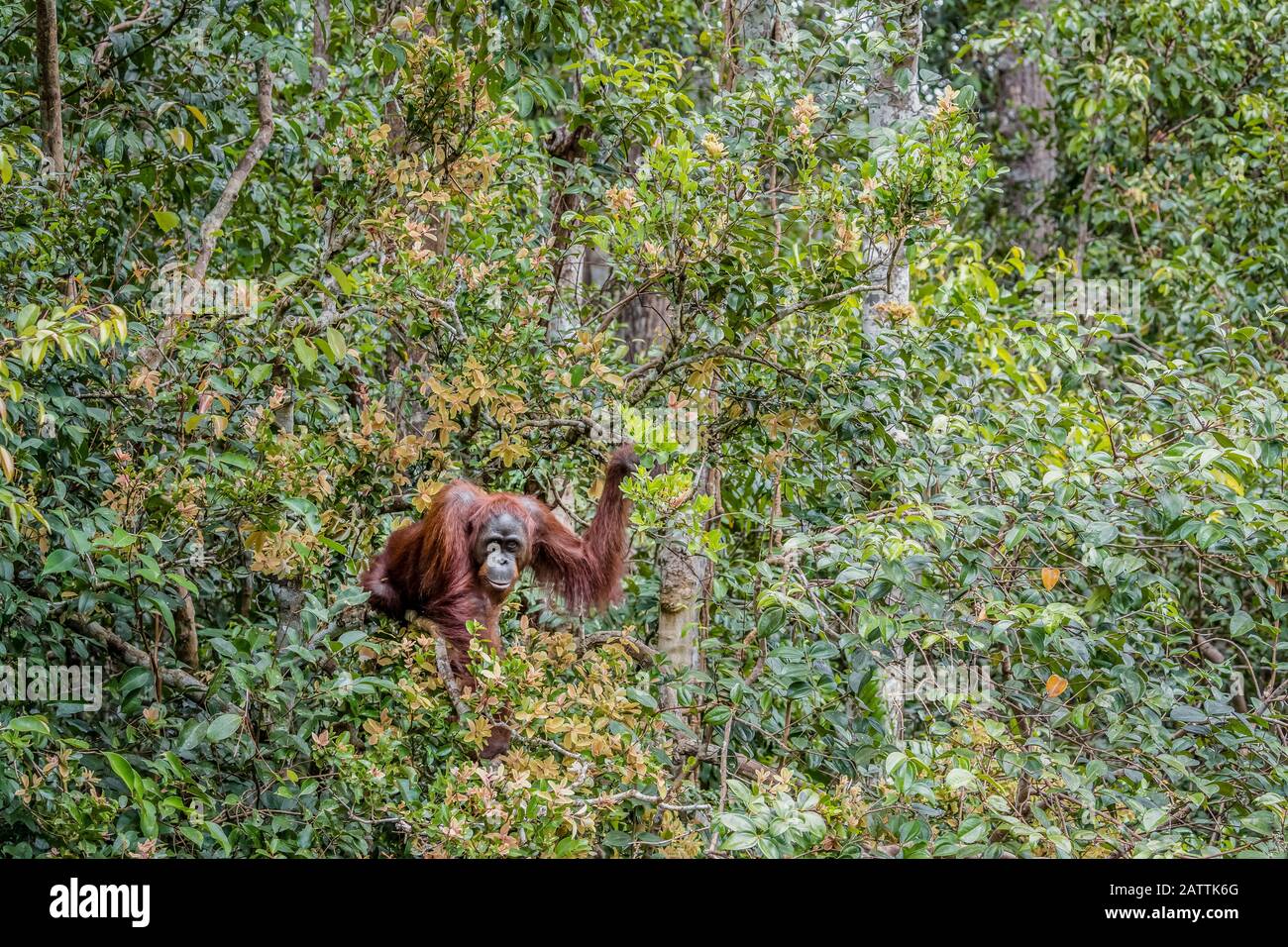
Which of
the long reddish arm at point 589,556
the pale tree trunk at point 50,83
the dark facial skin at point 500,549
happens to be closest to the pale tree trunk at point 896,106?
A: the long reddish arm at point 589,556

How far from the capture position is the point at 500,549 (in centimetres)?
543

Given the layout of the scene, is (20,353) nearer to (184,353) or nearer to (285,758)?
(184,353)

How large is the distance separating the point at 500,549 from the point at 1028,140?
669 centimetres

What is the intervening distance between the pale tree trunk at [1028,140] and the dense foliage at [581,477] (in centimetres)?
365

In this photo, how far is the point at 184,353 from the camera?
438cm

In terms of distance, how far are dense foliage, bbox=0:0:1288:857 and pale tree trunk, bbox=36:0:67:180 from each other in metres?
0.12

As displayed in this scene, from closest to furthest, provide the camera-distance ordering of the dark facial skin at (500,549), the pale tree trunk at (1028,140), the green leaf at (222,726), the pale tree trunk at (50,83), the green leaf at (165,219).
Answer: the green leaf at (222,726) → the pale tree trunk at (50,83) → the green leaf at (165,219) → the dark facial skin at (500,549) → the pale tree trunk at (1028,140)

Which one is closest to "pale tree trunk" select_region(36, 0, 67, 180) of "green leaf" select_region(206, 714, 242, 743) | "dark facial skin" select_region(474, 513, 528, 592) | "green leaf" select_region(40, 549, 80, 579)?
"green leaf" select_region(40, 549, 80, 579)

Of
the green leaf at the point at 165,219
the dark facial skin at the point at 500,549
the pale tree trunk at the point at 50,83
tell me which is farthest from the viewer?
the dark facial skin at the point at 500,549

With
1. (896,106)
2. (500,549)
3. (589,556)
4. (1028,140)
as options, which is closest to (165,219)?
(500,549)

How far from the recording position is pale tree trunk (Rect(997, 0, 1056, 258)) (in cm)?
916

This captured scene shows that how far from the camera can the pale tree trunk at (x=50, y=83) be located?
4.78 m

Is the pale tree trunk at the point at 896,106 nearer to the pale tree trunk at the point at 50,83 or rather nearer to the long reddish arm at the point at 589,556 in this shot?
the long reddish arm at the point at 589,556

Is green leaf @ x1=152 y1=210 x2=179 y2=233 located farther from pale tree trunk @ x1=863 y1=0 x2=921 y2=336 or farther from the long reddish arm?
pale tree trunk @ x1=863 y1=0 x2=921 y2=336
